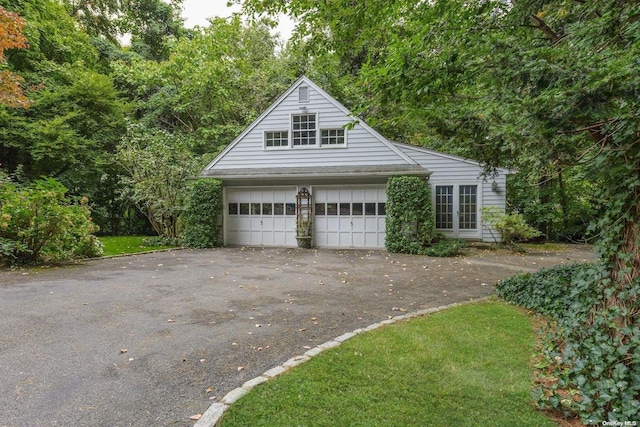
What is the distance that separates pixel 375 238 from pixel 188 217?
22.2ft

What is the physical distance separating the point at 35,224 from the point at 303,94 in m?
8.92

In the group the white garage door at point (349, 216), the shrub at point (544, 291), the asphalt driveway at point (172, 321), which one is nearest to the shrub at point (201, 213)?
the asphalt driveway at point (172, 321)

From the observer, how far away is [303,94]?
13.0 metres

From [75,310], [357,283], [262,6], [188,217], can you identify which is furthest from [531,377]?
[188,217]

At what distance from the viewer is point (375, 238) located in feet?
41.4

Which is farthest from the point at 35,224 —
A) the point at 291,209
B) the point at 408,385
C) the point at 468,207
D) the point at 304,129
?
the point at 468,207

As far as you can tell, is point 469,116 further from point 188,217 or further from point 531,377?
point 188,217

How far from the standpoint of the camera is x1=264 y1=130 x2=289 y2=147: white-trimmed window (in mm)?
13305

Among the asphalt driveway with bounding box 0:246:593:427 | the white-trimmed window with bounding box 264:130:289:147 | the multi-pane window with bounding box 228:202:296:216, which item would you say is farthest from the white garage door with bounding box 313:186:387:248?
Answer: the asphalt driveway with bounding box 0:246:593:427

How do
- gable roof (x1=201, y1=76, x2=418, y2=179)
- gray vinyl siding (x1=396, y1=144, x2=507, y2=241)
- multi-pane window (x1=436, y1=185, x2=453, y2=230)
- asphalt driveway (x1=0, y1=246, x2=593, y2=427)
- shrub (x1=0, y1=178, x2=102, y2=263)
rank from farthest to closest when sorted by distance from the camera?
multi-pane window (x1=436, y1=185, x2=453, y2=230), gray vinyl siding (x1=396, y1=144, x2=507, y2=241), gable roof (x1=201, y1=76, x2=418, y2=179), shrub (x1=0, y1=178, x2=102, y2=263), asphalt driveway (x1=0, y1=246, x2=593, y2=427)

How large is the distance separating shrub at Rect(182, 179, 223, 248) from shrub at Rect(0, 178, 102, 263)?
400 centimetres

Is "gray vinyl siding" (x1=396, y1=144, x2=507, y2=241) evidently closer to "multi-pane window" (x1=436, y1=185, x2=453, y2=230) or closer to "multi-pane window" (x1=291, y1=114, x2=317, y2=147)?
"multi-pane window" (x1=436, y1=185, x2=453, y2=230)

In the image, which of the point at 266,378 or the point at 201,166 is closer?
the point at 266,378

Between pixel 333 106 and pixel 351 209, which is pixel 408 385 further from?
pixel 333 106
